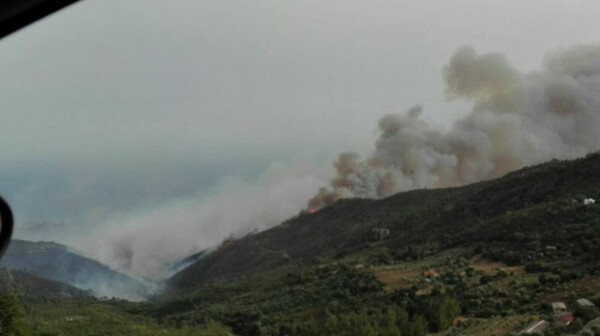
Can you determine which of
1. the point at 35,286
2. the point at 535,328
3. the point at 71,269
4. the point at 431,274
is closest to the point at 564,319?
the point at 535,328

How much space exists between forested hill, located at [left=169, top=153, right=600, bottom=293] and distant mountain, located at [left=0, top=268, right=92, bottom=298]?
18.3 feet

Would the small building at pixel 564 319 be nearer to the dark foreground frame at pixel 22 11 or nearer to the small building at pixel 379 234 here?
the small building at pixel 379 234

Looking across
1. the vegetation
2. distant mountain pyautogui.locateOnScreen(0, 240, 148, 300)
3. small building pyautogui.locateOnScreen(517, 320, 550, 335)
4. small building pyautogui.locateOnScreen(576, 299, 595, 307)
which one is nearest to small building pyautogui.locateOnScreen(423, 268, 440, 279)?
the vegetation

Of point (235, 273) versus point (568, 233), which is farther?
point (235, 273)

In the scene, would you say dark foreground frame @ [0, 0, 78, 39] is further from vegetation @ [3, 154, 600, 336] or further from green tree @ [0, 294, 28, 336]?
green tree @ [0, 294, 28, 336]

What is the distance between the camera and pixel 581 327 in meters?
15.5

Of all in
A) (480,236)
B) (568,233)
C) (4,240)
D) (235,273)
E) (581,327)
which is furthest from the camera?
(235,273)

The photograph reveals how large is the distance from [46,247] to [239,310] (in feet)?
44.3

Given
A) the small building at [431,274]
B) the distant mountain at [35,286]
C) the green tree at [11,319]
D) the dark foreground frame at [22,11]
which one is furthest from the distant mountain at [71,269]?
the dark foreground frame at [22,11]

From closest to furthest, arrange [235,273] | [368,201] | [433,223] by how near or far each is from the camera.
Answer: [433,223] < [235,273] < [368,201]

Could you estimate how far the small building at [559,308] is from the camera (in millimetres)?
17016

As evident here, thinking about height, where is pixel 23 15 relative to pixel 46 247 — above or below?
below

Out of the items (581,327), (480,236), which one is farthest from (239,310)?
(581,327)

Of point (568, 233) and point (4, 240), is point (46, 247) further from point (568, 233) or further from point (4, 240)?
point (4, 240)
